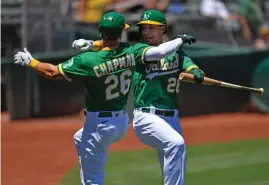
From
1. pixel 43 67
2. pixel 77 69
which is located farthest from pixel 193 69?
pixel 43 67

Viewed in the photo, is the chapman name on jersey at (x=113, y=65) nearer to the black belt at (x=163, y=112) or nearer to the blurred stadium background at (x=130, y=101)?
the black belt at (x=163, y=112)

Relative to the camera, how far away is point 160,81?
21.0ft

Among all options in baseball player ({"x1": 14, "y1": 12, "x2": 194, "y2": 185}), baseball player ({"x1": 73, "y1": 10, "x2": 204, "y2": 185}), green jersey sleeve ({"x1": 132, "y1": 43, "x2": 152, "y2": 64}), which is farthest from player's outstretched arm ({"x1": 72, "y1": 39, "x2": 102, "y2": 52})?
green jersey sleeve ({"x1": 132, "y1": 43, "x2": 152, "y2": 64})

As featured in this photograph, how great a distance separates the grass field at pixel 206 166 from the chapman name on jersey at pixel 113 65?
232cm

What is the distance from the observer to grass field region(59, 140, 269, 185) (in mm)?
8156

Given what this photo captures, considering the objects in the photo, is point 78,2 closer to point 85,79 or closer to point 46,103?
point 46,103

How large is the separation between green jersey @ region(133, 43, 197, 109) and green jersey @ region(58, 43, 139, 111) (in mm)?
271

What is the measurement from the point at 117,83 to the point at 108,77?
0.37ft

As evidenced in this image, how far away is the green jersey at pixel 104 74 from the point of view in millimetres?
5898

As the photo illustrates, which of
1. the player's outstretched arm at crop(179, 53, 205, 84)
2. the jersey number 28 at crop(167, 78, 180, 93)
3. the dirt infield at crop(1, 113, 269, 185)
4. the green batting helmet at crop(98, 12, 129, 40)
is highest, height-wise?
the green batting helmet at crop(98, 12, 129, 40)

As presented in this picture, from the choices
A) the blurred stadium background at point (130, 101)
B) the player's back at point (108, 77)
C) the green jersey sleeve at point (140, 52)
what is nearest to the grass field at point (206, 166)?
the blurred stadium background at point (130, 101)

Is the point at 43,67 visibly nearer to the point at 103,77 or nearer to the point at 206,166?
the point at 103,77

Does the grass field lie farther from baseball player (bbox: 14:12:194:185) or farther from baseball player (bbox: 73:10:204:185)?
baseball player (bbox: 14:12:194:185)

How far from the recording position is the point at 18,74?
470 inches
